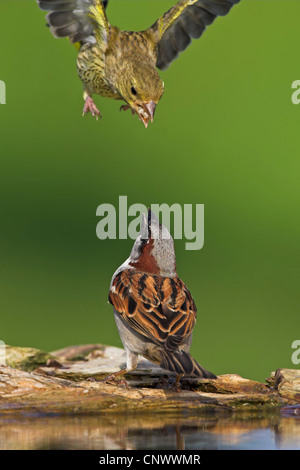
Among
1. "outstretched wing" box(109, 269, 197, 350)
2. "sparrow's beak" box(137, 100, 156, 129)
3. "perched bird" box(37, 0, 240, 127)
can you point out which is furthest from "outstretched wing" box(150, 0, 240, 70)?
"outstretched wing" box(109, 269, 197, 350)

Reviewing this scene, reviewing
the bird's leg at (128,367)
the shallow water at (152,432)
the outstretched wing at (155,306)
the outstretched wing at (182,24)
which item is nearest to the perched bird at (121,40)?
the outstretched wing at (182,24)

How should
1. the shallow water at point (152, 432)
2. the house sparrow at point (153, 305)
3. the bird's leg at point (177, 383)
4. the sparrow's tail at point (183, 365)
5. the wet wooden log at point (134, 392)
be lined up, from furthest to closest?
the house sparrow at point (153, 305) < the bird's leg at point (177, 383) < the sparrow's tail at point (183, 365) < the wet wooden log at point (134, 392) < the shallow water at point (152, 432)

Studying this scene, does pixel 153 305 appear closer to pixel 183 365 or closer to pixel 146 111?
pixel 183 365

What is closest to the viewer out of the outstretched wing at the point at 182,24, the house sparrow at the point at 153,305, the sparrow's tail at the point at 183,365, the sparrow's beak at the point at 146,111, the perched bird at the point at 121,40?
the sparrow's tail at the point at 183,365

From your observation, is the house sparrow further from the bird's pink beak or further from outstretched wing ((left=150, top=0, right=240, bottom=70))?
outstretched wing ((left=150, top=0, right=240, bottom=70))

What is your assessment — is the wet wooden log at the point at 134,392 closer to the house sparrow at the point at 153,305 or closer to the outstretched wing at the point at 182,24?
the house sparrow at the point at 153,305

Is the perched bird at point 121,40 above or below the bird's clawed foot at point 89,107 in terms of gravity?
above
